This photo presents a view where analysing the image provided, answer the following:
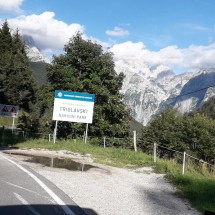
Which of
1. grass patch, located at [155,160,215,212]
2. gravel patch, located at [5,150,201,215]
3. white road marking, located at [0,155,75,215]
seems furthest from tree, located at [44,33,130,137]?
white road marking, located at [0,155,75,215]

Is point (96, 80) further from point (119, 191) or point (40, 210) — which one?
point (40, 210)

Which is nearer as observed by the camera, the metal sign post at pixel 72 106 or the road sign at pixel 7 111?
the metal sign post at pixel 72 106

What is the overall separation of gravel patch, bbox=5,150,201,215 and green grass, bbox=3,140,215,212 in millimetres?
371

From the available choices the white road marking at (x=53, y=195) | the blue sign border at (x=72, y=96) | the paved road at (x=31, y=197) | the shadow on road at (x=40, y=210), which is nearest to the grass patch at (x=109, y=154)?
the blue sign border at (x=72, y=96)

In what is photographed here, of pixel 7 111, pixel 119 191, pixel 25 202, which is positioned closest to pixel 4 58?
pixel 7 111

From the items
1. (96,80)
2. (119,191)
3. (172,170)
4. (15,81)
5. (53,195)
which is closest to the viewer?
(53,195)

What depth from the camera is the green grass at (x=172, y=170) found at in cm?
1019

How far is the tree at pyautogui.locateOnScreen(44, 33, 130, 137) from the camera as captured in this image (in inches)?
1335

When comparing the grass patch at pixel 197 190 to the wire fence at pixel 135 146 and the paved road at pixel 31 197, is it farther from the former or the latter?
the paved road at pixel 31 197

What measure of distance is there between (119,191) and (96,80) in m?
25.0

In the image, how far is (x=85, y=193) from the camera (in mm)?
9141

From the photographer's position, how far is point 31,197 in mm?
8156

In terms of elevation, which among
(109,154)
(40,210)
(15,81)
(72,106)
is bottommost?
(40,210)

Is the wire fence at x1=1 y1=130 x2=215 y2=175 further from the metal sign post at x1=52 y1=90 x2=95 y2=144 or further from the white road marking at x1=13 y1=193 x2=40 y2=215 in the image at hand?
the white road marking at x1=13 y1=193 x2=40 y2=215
